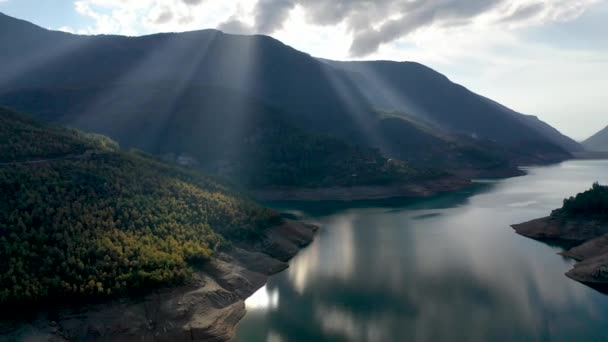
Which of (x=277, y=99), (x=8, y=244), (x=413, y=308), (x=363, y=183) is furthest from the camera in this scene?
(x=277, y=99)

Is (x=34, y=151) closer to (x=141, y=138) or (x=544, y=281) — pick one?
(x=544, y=281)

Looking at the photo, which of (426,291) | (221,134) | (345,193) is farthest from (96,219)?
(221,134)

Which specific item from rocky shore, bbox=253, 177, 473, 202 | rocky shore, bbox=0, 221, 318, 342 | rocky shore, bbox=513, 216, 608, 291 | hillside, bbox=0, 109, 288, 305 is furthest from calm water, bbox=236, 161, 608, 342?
rocky shore, bbox=253, 177, 473, 202

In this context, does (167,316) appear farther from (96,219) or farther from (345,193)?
(345,193)

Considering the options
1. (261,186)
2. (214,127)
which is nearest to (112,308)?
(261,186)

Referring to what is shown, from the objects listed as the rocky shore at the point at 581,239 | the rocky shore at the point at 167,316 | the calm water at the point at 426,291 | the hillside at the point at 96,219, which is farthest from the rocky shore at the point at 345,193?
the rocky shore at the point at 167,316

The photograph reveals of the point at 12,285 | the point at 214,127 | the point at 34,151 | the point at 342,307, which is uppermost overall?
the point at 214,127

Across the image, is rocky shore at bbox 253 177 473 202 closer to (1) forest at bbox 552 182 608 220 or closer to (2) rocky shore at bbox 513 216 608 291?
(2) rocky shore at bbox 513 216 608 291

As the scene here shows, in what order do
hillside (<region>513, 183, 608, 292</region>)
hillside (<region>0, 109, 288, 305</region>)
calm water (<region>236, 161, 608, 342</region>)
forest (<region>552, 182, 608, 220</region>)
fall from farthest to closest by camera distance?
forest (<region>552, 182, 608, 220</region>) < hillside (<region>513, 183, 608, 292</region>) < calm water (<region>236, 161, 608, 342</region>) < hillside (<region>0, 109, 288, 305</region>)
